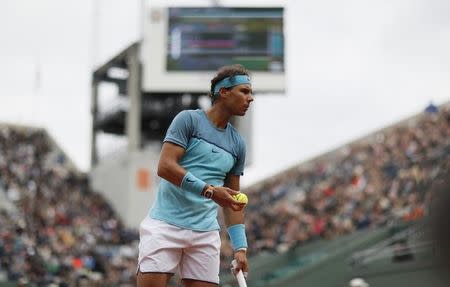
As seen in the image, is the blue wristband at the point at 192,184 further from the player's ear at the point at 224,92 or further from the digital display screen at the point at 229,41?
the digital display screen at the point at 229,41

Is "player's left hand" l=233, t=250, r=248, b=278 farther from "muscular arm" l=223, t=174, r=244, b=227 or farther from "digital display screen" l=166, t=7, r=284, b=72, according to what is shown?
"digital display screen" l=166, t=7, r=284, b=72

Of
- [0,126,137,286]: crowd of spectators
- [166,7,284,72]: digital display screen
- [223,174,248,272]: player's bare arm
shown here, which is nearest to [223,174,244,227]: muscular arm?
[223,174,248,272]: player's bare arm

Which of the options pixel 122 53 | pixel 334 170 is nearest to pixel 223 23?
pixel 122 53

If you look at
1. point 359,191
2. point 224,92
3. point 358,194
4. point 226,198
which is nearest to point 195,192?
point 226,198

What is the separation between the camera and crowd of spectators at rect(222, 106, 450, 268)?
17391mm

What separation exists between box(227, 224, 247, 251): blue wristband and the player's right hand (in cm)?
49

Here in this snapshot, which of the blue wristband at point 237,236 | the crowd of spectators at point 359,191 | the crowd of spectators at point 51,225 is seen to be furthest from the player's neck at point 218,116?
the crowd of spectators at point 51,225

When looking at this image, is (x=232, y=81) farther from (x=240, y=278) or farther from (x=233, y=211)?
(x=240, y=278)

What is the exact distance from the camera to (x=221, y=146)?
179 inches

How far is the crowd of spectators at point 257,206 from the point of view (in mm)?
18703

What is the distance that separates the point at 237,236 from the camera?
15.4ft

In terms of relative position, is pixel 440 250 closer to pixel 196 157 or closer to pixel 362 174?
pixel 196 157

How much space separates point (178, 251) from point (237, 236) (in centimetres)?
40

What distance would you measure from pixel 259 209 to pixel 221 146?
23441mm
